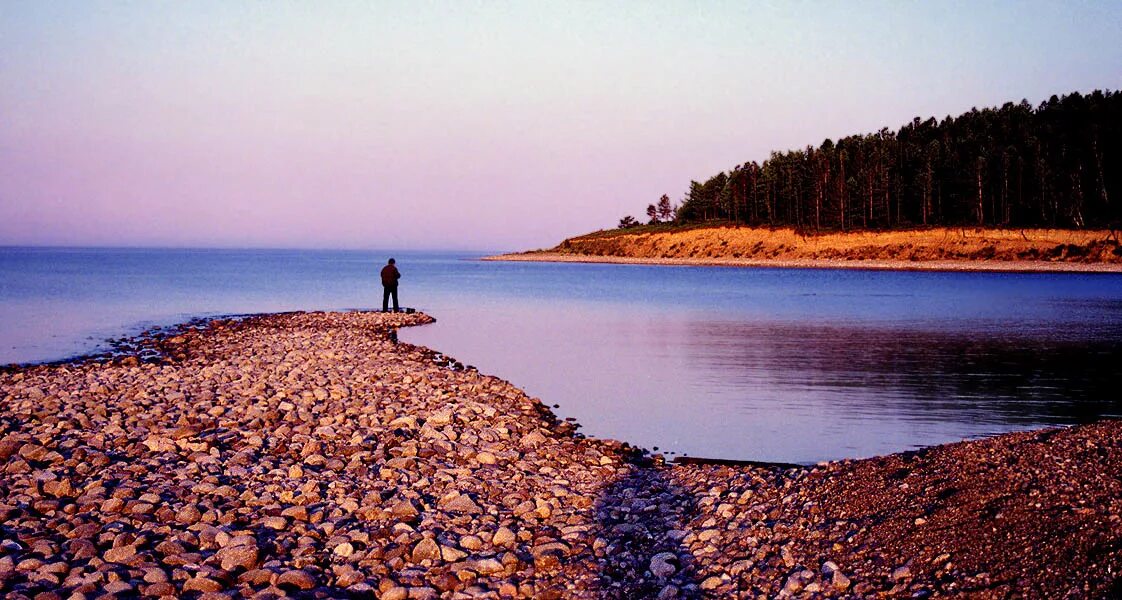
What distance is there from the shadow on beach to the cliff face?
93350 mm

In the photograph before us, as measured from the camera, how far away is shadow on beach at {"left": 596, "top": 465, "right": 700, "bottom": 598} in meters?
6.99

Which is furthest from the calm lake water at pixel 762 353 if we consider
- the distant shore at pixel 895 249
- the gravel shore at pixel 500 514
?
the distant shore at pixel 895 249

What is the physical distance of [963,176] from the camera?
340ft

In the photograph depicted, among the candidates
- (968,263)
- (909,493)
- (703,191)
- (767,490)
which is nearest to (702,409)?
(767,490)

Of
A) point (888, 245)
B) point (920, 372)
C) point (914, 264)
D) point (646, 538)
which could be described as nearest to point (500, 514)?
point (646, 538)

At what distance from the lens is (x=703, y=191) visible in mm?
146750

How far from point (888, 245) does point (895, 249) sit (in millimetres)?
1129

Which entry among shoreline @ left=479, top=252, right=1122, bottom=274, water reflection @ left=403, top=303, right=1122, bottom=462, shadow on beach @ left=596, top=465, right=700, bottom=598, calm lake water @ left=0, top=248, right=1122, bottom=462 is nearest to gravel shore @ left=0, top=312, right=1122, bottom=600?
shadow on beach @ left=596, top=465, right=700, bottom=598

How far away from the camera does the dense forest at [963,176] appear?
96.7 m

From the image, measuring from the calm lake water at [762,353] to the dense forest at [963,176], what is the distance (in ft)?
156

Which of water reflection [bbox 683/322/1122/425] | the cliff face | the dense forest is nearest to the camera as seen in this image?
water reflection [bbox 683/322/1122/425]

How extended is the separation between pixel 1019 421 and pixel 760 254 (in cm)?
10195

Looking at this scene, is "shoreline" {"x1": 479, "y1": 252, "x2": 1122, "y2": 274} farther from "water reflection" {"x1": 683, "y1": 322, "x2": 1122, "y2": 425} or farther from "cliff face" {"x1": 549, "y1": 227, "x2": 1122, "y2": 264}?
"water reflection" {"x1": 683, "y1": 322, "x2": 1122, "y2": 425}

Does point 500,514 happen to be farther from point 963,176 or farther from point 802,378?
point 963,176
